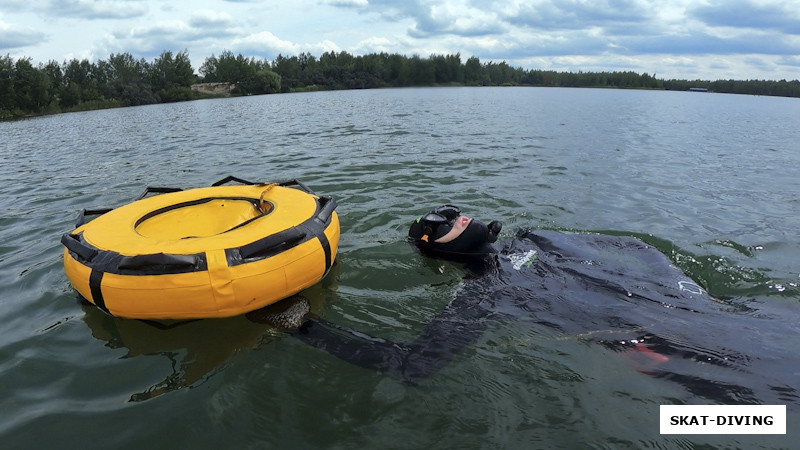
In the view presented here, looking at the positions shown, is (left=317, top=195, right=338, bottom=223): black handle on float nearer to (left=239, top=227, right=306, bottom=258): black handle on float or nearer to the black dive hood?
(left=239, top=227, right=306, bottom=258): black handle on float

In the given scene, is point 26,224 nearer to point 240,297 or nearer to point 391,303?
point 240,297

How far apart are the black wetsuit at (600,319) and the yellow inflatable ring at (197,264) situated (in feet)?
1.78

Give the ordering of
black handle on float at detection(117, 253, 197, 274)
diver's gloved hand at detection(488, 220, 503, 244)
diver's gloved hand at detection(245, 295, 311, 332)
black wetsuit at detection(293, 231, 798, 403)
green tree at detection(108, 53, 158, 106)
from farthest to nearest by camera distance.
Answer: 1. green tree at detection(108, 53, 158, 106)
2. diver's gloved hand at detection(488, 220, 503, 244)
3. diver's gloved hand at detection(245, 295, 311, 332)
4. black handle on float at detection(117, 253, 197, 274)
5. black wetsuit at detection(293, 231, 798, 403)

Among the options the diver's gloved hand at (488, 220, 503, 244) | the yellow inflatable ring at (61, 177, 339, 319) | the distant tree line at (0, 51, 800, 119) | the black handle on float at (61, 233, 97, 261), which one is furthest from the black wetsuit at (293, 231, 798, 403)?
the distant tree line at (0, 51, 800, 119)

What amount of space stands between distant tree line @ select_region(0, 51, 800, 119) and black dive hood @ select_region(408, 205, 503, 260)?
50.1m

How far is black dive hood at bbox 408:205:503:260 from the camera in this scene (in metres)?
4.68

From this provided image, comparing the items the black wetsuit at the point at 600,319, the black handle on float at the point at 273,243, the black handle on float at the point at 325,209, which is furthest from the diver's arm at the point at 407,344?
the black handle on float at the point at 325,209

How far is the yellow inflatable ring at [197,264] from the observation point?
11.3ft

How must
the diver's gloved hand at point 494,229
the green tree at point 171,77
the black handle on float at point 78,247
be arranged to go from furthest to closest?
the green tree at point 171,77 → the diver's gloved hand at point 494,229 → the black handle on float at point 78,247

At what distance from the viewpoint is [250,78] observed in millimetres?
71875

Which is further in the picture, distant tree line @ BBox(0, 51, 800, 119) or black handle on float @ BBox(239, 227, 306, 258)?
distant tree line @ BBox(0, 51, 800, 119)

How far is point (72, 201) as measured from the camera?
823cm

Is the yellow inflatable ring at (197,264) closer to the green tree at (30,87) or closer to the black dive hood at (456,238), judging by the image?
the black dive hood at (456,238)

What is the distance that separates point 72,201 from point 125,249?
6.05 metres
